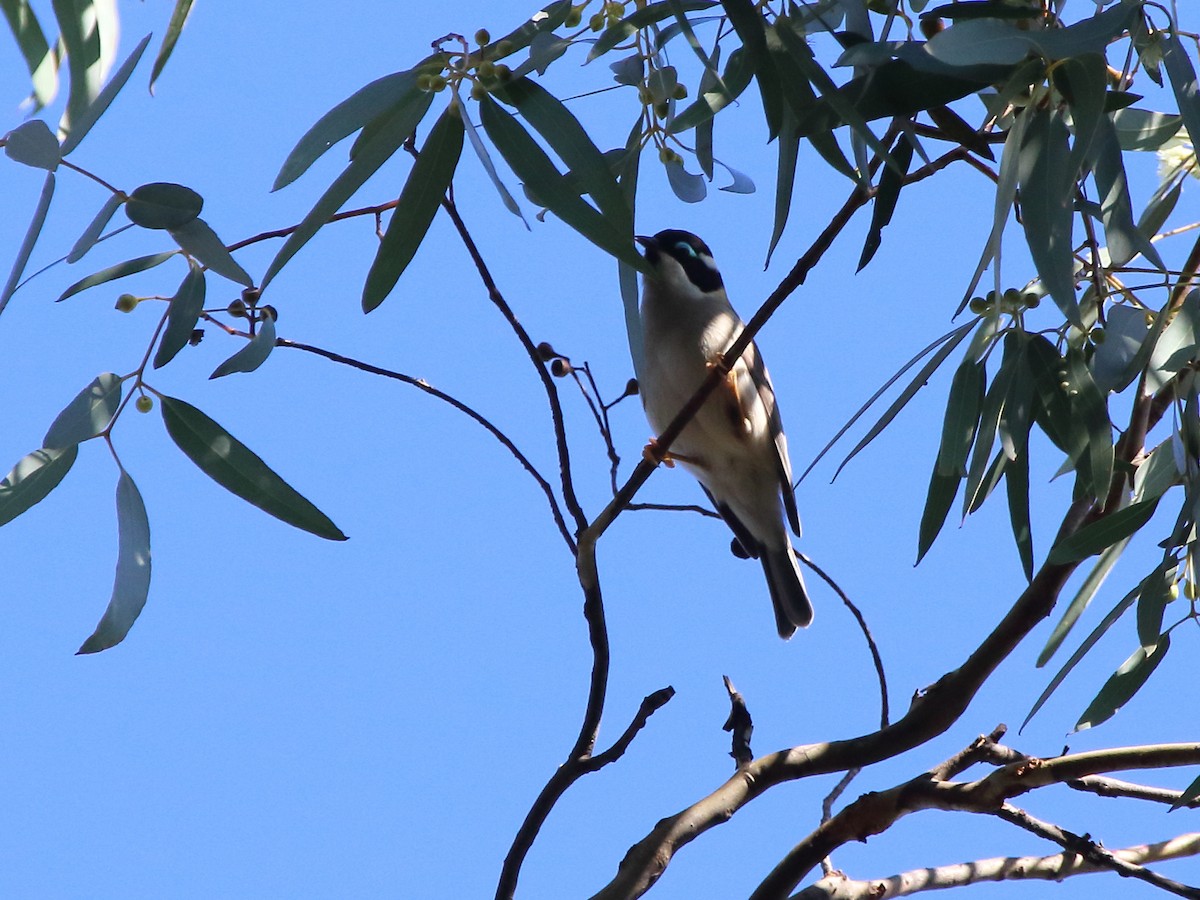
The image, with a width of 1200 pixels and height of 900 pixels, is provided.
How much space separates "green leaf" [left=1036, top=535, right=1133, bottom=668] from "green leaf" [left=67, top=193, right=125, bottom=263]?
5.82 feet

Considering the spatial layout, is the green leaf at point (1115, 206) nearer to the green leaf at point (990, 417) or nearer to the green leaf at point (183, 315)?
the green leaf at point (990, 417)

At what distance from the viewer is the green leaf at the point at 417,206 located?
1.82 metres

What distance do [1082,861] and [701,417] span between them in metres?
1.92

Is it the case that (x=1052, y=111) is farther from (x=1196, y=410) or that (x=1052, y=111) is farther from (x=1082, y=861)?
(x=1082, y=861)

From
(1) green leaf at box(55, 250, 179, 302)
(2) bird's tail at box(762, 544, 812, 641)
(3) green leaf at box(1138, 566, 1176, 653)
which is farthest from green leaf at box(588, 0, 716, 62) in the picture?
(2) bird's tail at box(762, 544, 812, 641)

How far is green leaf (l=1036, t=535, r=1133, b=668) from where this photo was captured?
2.38 metres

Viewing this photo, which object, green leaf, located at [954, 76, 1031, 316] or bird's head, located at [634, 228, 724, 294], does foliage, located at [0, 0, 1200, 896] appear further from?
bird's head, located at [634, 228, 724, 294]

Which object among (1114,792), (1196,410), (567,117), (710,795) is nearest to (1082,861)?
(1114,792)

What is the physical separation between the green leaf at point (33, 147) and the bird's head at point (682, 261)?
2.58 meters

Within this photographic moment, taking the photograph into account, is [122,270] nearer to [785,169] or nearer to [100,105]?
[100,105]

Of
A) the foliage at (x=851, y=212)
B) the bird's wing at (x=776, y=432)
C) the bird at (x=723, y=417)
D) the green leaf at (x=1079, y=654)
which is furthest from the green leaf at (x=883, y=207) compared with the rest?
the bird's wing at (x=776, y=432)

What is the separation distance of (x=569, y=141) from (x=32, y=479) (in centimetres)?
102

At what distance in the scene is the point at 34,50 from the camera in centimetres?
178

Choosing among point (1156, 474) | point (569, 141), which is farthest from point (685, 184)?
point (1156, 474)
